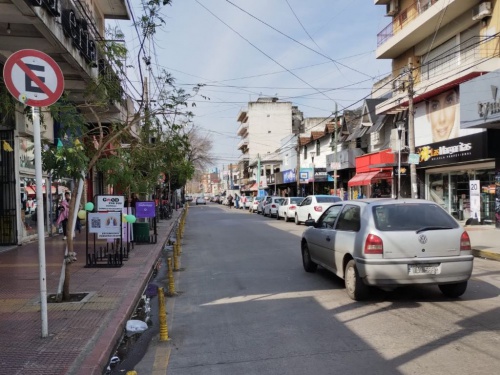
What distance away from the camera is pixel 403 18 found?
26547mm

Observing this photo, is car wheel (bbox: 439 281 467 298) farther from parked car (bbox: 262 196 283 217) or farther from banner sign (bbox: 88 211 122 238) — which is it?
parked car (bbox: 262 196 283 217)

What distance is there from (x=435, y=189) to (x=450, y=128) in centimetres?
389

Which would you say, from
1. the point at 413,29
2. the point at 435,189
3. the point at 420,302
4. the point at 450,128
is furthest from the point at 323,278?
the point at 413,29

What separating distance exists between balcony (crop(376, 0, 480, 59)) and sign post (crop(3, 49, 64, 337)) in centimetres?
2019

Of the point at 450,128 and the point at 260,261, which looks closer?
the point at 260,261

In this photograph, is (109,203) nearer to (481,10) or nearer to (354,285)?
(354,285)

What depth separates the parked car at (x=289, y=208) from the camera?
27.9 metres

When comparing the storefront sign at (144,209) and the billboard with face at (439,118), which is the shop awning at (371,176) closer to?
the billboard with face at (439,118)

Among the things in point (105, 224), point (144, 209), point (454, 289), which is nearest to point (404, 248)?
point (454, 289)

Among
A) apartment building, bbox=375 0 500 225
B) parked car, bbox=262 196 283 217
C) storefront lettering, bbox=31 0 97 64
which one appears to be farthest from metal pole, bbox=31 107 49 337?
parked car, bbox=262 196 283 217

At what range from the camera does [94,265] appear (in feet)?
34.7

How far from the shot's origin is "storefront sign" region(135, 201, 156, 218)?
1534 centimetres

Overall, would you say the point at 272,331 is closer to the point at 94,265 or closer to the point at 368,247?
the point at 368,247

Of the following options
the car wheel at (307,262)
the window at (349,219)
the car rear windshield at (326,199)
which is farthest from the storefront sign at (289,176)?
the window at (349,219)
